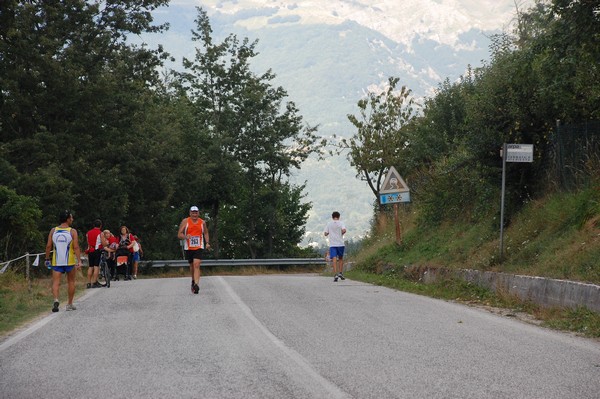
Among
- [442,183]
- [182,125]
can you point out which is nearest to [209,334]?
[442,183]

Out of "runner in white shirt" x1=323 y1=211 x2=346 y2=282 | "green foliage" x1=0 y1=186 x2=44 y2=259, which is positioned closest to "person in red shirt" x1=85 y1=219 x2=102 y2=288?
"green foliage" x1=0 y1=186 x2=44 y2=259

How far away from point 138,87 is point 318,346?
110 feet

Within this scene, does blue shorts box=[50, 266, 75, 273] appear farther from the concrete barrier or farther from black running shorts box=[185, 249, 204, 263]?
the concrete barrier

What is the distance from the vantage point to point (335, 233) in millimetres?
23438

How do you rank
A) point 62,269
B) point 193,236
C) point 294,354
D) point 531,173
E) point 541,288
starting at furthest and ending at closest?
point 531,173 < point 193,236 < point 62,269 < point 541,288 < point 294,354

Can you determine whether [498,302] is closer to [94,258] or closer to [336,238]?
[336,238]

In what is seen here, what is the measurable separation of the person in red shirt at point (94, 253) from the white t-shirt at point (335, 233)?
6267mm

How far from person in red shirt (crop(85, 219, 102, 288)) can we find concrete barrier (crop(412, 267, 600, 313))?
9.91 metres

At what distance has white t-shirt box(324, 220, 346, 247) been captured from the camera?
76.6 ft

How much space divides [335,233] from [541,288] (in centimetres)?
968

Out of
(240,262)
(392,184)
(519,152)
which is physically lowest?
(240,262)

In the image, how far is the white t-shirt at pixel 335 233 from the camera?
76.6ft

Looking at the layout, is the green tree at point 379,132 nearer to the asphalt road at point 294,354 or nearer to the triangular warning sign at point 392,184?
A: the triangular warning sign at point 392,184

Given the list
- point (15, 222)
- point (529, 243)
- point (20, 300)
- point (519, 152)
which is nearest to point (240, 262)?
point (15, 222)
